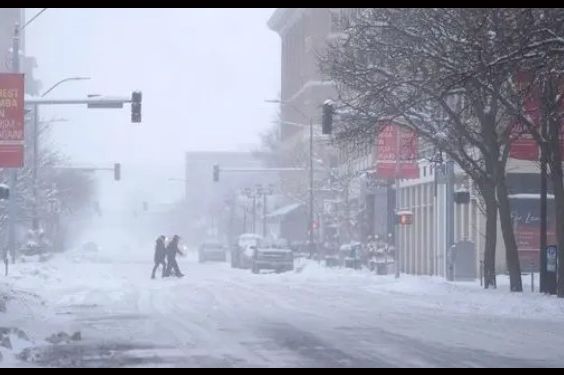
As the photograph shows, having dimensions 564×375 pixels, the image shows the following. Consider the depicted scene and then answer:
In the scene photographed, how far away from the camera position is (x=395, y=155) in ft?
142

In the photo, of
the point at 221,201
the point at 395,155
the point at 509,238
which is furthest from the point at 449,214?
the point at 221,201

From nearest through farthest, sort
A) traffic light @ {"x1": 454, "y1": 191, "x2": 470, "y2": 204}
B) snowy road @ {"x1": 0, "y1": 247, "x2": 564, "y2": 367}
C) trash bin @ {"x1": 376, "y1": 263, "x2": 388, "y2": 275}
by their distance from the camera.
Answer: snowy road @ {"x1": 0, "y1": 247, "x2": 564, "y2": 367} < traffic light @ {"x1": 454, "y1": 191, "x2": 470, "y2": 204} < trash bin @ {"x1": 376, "y1": 263, "x2": 388, "y2": 275}

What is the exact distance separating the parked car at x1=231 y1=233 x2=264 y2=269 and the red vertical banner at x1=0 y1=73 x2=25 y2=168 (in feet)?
99.1

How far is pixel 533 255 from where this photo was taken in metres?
49.8

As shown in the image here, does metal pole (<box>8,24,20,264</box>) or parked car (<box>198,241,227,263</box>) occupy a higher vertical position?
metal pole (<box>8,24,20,264</box>)

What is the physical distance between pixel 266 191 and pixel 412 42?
227 ft

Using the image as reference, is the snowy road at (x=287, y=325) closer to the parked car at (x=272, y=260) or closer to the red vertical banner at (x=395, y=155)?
the red vertical banner at (x=395, y=155)

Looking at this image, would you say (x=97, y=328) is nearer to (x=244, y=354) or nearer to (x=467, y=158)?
(x=244, y=354)

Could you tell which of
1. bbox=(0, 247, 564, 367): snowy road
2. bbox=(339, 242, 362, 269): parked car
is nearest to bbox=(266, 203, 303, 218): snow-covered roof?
bbox=(339, 242, 362, 269): parked car

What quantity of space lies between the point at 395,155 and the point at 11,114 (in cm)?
1439

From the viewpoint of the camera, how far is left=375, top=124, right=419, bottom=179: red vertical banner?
137 feet

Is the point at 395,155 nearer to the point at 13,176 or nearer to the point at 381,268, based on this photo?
the point at 381,268

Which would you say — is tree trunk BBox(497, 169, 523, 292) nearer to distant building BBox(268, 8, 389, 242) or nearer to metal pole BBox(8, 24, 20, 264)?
distant building BBox(268, 8, 389, 242)
